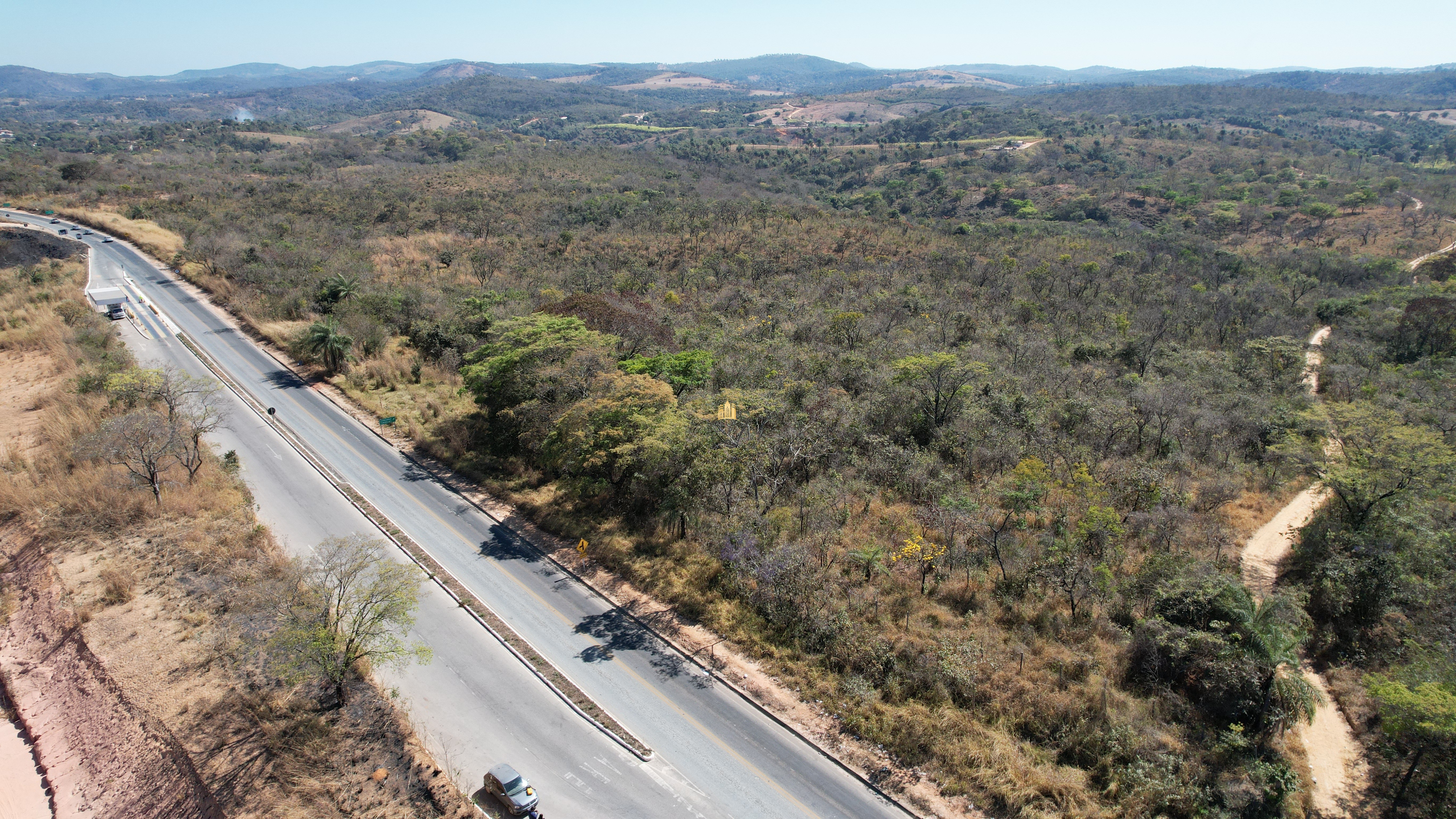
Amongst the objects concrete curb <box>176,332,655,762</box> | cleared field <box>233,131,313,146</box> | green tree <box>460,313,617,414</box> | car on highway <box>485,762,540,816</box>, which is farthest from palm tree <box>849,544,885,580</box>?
cleared field <box>233,131,313,146</box>

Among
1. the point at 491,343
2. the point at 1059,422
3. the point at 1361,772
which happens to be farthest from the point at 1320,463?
the point at 491,343

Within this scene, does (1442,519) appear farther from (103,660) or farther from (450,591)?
(103,660)

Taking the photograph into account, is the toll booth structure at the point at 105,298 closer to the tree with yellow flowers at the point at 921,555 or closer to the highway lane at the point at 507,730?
the highway lane at the point at 507,730

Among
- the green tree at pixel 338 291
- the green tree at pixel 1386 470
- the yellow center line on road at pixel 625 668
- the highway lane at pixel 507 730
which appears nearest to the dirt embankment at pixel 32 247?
the green tree at pixel 338 291

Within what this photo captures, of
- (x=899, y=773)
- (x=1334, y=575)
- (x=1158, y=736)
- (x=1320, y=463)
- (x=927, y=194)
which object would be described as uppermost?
(x=927, y=194)

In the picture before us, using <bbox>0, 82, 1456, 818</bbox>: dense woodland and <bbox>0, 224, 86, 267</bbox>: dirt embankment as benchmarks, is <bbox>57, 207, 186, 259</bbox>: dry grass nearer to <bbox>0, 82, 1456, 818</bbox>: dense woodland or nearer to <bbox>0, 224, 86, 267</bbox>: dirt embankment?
<bbox>0, 82, 1456, 818</bbox>: dense woodland

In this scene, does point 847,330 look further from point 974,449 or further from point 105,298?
point 105,298

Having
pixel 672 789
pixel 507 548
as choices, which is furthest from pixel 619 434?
pixel 672 789
